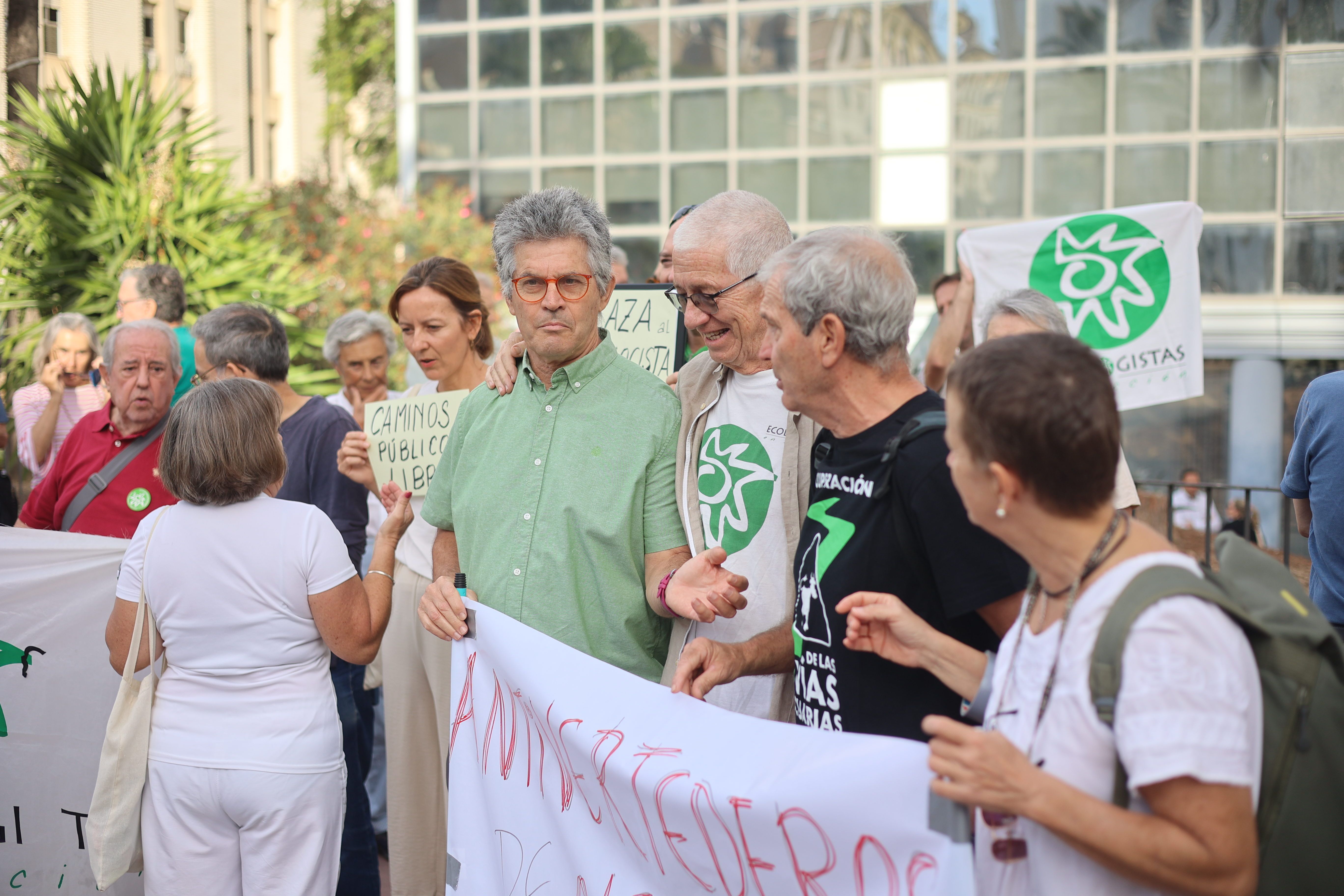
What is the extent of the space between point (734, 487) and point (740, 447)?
9cm

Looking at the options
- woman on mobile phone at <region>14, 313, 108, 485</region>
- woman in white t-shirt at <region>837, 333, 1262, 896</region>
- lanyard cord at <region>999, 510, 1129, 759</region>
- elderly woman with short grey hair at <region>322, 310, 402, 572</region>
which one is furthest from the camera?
woman on mobile phone at <region>14, 313, 108, 485</region>

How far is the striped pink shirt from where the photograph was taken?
6023 mm

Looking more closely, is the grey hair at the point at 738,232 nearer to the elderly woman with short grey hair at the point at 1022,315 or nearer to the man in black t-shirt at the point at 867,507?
the man in black t-shirt at the point at 867,507

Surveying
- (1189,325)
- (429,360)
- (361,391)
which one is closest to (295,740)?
(429,360)

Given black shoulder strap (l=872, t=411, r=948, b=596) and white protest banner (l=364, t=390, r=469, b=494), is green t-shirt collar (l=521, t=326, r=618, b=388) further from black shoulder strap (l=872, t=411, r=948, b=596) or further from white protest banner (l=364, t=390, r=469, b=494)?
black shoulder strap (l=872, t=411, r=948, b=596)

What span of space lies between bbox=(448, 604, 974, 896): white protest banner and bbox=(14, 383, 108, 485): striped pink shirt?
431 centimetres

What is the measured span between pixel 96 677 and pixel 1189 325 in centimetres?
482

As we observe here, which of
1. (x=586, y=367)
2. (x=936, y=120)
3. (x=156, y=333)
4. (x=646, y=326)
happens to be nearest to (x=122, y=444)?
(x=156, y=333)

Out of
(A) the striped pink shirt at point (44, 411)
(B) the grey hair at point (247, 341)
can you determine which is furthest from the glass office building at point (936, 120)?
(B) the grey hair at point (247, 341)

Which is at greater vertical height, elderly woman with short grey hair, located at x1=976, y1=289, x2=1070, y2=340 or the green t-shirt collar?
elderly woman with short grey hair, located at x1=976, y1=289, x2=1070, y2=340

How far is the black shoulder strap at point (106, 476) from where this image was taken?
3766mm

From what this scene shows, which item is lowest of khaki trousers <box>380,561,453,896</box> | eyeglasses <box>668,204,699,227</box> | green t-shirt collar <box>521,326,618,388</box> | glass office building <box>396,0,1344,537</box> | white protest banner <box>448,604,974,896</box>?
khaki trousers <box>380,561,453,896</box>

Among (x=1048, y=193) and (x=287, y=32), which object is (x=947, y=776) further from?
(x=287, y=32)

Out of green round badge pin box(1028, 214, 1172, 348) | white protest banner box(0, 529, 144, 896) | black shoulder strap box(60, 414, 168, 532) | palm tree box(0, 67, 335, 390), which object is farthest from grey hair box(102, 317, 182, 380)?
palm tree box(0, 67, 335, 390)
